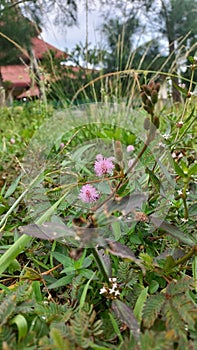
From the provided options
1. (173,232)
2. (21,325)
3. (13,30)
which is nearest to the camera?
(21,325)

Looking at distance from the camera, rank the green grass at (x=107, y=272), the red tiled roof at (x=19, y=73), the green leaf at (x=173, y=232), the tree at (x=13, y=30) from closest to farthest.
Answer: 1. the green grass at (x=107, y=272)
2. the green leaf at (x=173, y=232)
3. the red tiled roof at (x=19, y=73)
4. the tree at (x=13, y=30)

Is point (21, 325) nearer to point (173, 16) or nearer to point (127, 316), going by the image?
point (127, 316)

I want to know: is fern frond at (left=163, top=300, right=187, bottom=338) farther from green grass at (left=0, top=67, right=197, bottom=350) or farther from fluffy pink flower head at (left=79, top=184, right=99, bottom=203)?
fluffy pink flower head at (left=79, top=184, right=99, bottom=203)

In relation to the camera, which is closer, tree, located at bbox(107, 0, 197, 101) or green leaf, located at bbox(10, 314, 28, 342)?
green leaf, located at bbox(10, 314, 28, 342)

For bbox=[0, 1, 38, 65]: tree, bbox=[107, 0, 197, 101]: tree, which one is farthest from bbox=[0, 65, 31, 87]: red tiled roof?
→ bbox=[107, 0, 197, 101]: tree

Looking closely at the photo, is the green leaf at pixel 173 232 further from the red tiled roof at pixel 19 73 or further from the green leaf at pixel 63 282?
the red tiled roof at pixel 19 73

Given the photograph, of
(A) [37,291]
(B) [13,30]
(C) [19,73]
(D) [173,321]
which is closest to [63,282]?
(A) [37,291]

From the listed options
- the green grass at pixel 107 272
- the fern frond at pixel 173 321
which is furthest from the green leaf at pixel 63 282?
the fern frond at pixel 173 321

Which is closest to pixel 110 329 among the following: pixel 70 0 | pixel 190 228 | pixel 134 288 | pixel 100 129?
pixel 134 288
